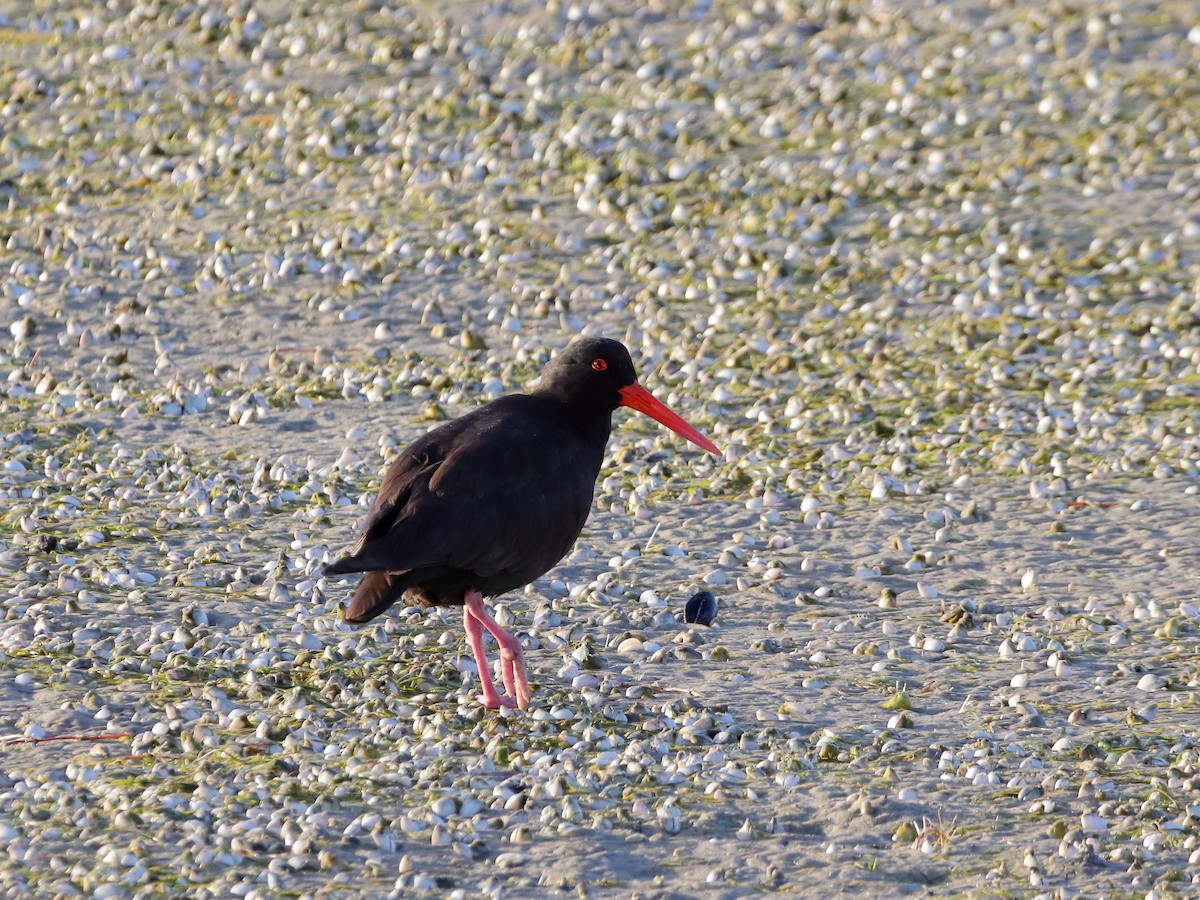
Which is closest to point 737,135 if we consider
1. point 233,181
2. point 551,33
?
point 551,33

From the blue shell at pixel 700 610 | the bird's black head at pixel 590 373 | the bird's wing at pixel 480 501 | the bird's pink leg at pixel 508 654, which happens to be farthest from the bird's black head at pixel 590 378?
the bird's pink leg at pixel 508 654

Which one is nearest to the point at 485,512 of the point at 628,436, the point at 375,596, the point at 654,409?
the point at 375,596

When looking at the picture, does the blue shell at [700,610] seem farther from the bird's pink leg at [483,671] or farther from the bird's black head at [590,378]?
the bird's pink leg at [483,671]

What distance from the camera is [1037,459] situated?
962 centimetres

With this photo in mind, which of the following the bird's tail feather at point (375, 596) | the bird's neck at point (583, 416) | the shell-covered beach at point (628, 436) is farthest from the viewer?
the bird's neck at point (583, 416)

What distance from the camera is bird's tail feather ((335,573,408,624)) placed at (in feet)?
22.1

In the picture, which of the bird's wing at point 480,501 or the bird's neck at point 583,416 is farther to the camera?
the bird's neck at point 583,416

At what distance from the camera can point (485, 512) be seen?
22.9 ft

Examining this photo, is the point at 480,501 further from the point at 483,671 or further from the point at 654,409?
the point at 654,409

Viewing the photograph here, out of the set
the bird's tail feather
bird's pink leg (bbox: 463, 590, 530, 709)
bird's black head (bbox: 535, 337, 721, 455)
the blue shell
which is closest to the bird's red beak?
bird's black head (bbox: 535, 337, 721, 455)

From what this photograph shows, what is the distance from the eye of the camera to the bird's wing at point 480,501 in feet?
22.4

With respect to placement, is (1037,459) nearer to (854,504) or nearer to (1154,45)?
(854,504)

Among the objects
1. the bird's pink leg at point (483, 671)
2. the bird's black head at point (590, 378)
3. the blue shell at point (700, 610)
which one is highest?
the bird's black head at point (590, 378)

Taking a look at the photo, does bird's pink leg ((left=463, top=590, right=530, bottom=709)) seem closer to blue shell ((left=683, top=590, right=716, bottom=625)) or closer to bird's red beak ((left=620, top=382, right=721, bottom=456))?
blue shell ((left=683, top=590, right=716, bottom=625))
